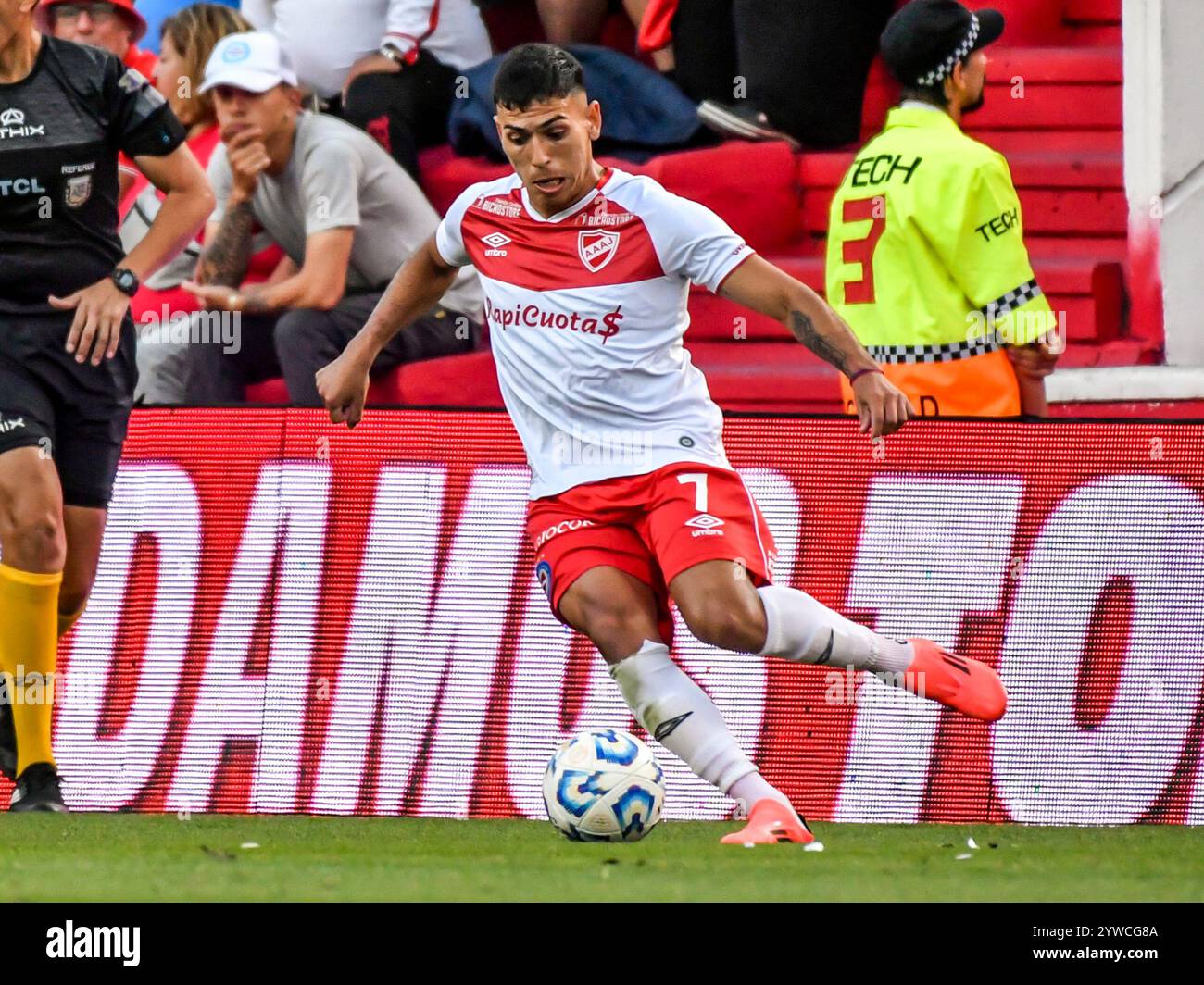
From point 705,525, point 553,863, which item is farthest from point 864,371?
point 553,863

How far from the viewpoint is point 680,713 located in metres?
5.86

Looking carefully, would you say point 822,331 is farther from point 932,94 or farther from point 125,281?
point 125,281

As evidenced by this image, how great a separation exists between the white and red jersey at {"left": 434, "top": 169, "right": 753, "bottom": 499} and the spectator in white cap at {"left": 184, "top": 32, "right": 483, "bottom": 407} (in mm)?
2789

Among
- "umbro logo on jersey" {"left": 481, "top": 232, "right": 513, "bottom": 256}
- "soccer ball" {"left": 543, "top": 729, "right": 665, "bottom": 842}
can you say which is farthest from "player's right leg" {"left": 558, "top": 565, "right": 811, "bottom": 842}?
"umbro logo on jersey" {"left": 481, "top": 232, "right": 513, "bottom": 256}

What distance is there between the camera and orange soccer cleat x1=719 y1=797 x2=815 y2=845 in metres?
5.65

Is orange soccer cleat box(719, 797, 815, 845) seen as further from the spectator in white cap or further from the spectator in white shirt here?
the spectator in white shirt

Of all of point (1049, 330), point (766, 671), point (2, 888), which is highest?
point (1049, 330)

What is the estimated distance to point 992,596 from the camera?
691cm

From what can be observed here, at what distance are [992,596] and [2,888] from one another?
3274mm

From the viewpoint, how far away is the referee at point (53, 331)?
21.5ft

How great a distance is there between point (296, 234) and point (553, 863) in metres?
4.38

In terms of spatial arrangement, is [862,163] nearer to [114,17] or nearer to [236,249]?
[236,249]

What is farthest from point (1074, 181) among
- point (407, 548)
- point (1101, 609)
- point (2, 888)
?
point (2, 888)

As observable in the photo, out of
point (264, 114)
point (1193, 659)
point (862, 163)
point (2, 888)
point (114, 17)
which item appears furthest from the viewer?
point (114, 17)
